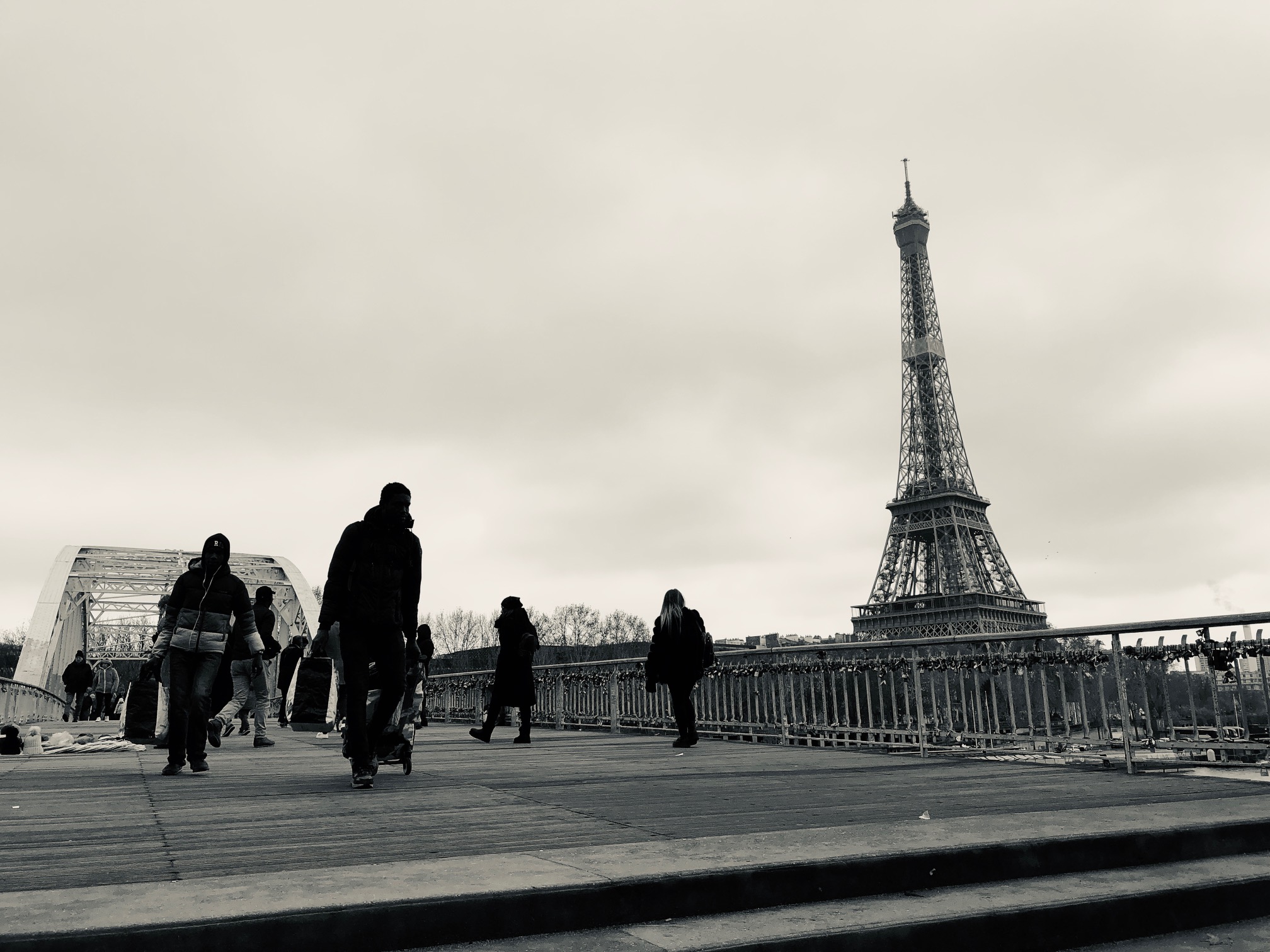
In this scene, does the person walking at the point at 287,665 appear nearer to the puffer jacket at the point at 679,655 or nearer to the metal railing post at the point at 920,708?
the puffer jacket at the point at 679,655

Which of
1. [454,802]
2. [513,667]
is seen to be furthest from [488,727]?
[454,802]

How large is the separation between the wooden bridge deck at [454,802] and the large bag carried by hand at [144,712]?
1.59 meters

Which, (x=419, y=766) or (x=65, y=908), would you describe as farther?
(x=419, y=766)

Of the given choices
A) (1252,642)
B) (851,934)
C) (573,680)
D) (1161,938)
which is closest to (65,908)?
(851,934)

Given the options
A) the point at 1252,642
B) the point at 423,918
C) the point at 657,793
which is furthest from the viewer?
the point at 1252,642

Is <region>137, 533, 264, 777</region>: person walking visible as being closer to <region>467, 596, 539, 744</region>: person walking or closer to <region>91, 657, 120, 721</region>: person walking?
<region>467, 596, 539, 744</region>: person walking

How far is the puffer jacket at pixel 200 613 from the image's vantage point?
7484mm

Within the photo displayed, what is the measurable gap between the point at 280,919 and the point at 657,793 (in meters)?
3.73

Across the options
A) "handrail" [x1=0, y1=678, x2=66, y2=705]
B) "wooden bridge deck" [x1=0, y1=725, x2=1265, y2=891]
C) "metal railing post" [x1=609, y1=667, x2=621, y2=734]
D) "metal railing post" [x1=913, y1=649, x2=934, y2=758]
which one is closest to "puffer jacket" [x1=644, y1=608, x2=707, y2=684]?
"wooden bridge deck" [x1=0, y1=725, x2=1265, y2=891]

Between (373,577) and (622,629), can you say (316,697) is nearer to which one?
(373,577)

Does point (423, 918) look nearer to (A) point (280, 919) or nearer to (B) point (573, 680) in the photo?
(A) point (280, 919)

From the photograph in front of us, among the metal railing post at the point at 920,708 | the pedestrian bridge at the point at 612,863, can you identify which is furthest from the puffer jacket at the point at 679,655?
the pedestrian bridge at the point at 612,863

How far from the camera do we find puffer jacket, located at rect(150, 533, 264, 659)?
748cm

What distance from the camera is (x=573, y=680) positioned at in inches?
634
